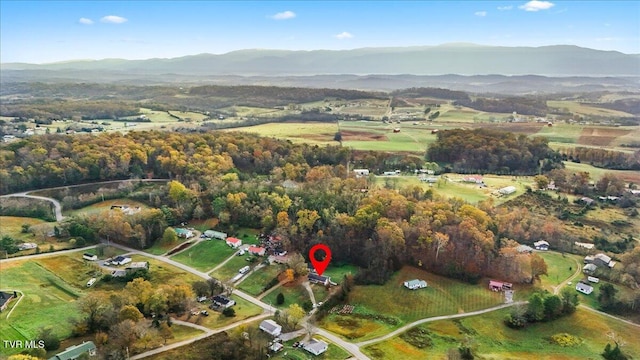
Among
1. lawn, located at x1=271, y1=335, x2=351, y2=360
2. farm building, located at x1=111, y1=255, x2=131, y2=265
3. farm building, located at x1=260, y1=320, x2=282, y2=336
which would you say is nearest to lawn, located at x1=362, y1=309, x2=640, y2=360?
lawn, located at x1=271, y1=335, x2=351, y2=360

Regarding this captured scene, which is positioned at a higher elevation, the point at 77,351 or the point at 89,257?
the point at 77,351

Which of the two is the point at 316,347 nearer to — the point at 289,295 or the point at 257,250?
the point at 289,295

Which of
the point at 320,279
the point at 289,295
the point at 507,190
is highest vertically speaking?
the point at 507,190

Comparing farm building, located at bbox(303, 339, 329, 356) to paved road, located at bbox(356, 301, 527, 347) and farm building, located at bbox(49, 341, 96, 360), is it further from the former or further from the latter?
farm building, located at bbox(49, 341, 96, 360)

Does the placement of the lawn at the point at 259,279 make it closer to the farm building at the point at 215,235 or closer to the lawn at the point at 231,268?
the lawn at the point at 231,268

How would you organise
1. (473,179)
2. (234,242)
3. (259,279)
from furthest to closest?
(473,179), (234,242), (259,279)

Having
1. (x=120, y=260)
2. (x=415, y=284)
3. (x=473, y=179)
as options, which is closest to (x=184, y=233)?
(x=120, y=260)

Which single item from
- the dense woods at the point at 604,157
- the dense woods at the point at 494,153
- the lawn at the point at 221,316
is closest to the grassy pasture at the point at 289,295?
the lawn at the point at 221,316
